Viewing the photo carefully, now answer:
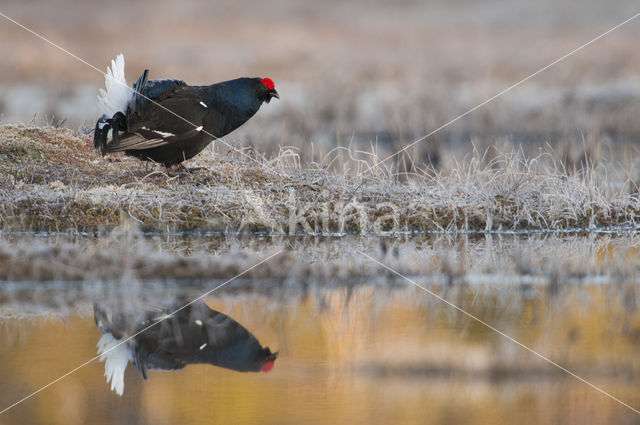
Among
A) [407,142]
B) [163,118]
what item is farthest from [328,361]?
[407,142]

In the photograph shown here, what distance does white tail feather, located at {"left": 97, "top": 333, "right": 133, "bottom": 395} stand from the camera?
4.48 m

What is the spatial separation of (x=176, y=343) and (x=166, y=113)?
4.50 metres

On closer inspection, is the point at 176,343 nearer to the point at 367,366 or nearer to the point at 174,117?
the point at 367,366

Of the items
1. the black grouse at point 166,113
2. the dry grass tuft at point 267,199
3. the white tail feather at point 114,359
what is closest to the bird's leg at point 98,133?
the black grouse at point 166,113

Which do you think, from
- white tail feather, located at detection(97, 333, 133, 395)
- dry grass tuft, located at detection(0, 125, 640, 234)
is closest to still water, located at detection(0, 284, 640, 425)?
white tail feather, located at detection(97, 333, 133, 395)

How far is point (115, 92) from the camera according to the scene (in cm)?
917

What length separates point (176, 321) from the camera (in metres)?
5.60

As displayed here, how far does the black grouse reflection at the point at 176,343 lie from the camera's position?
15.7ft

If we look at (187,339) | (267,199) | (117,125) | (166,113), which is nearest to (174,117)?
(166,113)

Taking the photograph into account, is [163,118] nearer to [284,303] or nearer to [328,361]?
[284,303]

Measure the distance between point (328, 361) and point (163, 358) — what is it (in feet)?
3.06

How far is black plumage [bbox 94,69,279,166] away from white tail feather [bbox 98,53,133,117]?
0.20 ft

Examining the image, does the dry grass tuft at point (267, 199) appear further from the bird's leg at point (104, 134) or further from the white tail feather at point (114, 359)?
the white tail feather at point (114, 359)

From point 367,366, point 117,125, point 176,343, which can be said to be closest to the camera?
point 367,366
